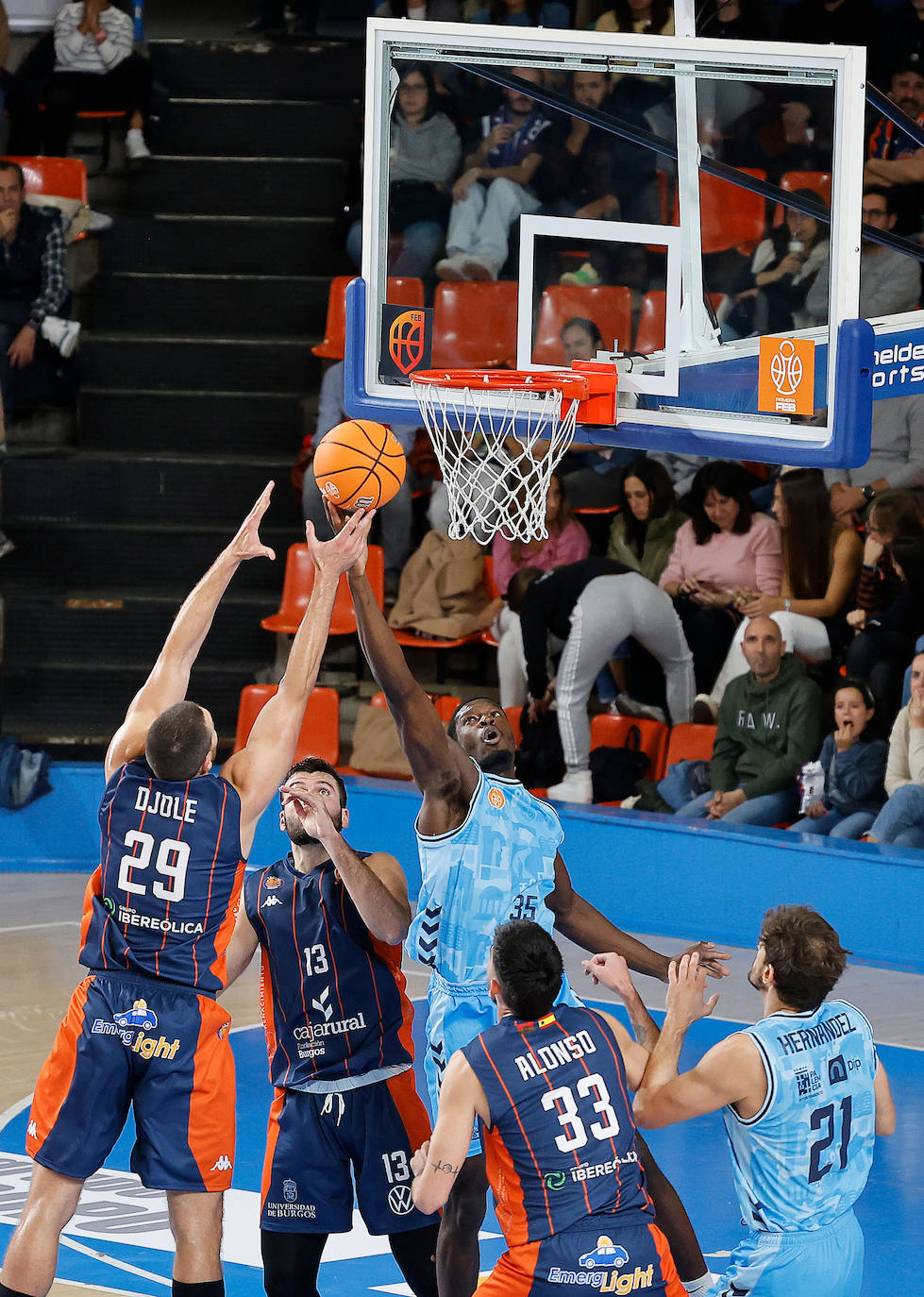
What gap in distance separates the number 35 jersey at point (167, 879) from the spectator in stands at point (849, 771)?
5.23 m

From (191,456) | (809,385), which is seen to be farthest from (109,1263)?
(191,456)

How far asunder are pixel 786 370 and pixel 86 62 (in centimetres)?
1048

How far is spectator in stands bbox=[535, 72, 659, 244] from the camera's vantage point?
7.11m

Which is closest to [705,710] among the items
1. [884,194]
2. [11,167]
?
[884,194]

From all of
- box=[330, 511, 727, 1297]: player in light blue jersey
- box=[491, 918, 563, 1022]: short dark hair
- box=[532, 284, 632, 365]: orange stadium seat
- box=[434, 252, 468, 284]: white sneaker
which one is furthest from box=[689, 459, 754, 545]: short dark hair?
box=[491, 918, 563, 1022]: short dark hair

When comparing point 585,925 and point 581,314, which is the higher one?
point 581,314

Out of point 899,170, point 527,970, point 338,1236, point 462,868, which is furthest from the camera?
point 899,170

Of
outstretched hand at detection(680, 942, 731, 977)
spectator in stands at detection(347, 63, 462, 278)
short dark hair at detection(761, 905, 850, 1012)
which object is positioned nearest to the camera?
short dark hair at detection(761, 905, 850, 1012)

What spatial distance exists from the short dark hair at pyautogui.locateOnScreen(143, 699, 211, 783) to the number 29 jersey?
1354 mm

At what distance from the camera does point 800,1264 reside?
4.04 meters

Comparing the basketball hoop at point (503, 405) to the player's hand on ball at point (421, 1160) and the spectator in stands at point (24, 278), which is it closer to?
the player's hand on ball at point (421, 1160)

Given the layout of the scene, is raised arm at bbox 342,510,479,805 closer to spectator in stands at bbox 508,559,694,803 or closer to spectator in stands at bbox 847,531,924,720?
spectator in stands at bbox 847,531,924,720

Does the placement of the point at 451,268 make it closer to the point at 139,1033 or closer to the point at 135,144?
the point at 139,1033

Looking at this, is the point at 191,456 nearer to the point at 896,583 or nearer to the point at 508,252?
the point at 508,252
